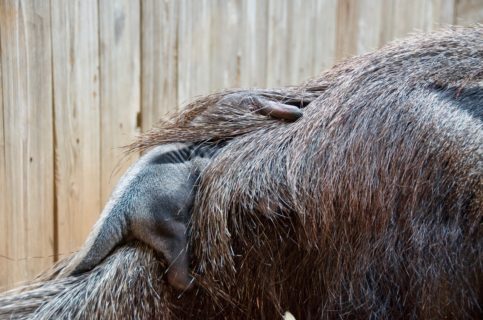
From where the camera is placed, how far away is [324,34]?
458cm

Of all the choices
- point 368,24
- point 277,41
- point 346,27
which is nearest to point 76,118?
point 277,41

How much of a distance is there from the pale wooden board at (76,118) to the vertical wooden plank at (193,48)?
1.69 ft

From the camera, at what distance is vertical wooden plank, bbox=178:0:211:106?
3.93 metres

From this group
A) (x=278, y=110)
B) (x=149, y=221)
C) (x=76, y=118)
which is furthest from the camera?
(x=76, y=118)

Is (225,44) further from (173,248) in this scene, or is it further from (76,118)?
(173,248)

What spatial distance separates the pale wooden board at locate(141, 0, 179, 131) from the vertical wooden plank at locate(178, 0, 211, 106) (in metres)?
0.03

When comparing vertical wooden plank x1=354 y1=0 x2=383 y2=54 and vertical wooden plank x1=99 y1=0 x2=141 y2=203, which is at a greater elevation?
vertical wooden plank x1=354 y1=0 x2=383 y2=54

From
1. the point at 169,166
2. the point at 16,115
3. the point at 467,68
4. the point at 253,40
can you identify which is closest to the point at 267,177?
the point at 169,166

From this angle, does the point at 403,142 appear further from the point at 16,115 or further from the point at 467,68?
the point at 16,115

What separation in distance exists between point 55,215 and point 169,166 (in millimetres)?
1947

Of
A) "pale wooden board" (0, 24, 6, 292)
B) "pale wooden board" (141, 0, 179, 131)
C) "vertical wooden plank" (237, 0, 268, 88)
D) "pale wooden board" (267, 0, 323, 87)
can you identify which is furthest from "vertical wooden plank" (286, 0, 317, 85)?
"pale wooden board" (0, 24, 6, 292)

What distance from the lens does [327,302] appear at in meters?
1.86

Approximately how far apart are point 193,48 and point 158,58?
8.9 inches

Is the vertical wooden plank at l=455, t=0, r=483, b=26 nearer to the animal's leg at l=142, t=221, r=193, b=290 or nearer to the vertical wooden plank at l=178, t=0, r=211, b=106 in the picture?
the vertical wooden plank at l=178, t=0, r=211, b=106
